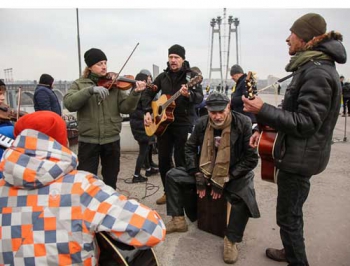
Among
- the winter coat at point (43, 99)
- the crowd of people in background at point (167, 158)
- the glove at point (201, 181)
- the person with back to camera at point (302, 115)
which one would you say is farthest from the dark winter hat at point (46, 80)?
the person with back to camera at point (302, 115)

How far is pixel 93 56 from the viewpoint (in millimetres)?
2801

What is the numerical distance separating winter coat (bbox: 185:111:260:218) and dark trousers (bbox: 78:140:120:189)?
814 millimetres

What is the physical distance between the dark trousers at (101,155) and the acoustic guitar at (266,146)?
158cm

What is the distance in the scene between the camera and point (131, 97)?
9.84ft

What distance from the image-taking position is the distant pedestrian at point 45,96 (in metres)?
4.70

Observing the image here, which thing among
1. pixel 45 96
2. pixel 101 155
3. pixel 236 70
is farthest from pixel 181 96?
pixel 45 96

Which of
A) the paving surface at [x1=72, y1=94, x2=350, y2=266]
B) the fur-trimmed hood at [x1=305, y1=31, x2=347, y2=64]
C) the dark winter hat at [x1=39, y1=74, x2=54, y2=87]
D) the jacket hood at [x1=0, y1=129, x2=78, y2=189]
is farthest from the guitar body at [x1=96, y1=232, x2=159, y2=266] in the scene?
the dark winter hat at [x1=39, y1=74, x2=54, y2=87]

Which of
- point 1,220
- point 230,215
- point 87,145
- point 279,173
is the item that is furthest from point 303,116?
point 87,145

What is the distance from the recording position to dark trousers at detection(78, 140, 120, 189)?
9.61 ft

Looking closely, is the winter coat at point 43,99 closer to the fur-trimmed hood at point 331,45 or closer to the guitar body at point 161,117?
the guitar body at point 161,117

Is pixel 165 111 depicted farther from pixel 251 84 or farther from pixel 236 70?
pixel 236 70

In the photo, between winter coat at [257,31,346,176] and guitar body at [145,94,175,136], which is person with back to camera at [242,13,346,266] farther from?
guitar body at [145,94,175,136]

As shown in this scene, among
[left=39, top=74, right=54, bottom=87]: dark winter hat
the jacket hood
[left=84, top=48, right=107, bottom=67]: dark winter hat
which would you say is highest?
[left=84, top=48, right=107, bottom=67]: dark winter hat

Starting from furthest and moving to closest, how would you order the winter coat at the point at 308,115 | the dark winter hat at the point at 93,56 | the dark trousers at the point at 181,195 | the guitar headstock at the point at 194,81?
the guitar headstock at the point at 194,81, the dark trousers at the point at 181,195, the dark winter hat at the point at 93,56, the winter coat at the point at 308,115
